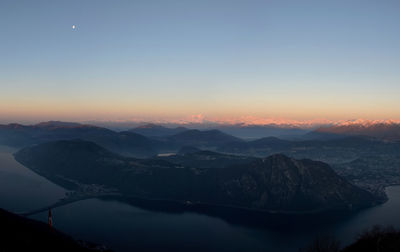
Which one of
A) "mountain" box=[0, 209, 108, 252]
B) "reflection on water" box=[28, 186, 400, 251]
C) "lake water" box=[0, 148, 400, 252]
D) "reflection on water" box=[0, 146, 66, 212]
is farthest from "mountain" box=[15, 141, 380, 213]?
"mountain" box=[0, 209, 108, 252]

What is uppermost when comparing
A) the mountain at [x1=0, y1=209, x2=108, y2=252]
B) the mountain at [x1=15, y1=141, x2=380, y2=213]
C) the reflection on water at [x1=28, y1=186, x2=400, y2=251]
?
the mountain at [x1=0, y1=209, x2=108, y2=252]

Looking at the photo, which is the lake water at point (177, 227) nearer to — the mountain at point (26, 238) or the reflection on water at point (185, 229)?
the reflection on water at point (185, 229)

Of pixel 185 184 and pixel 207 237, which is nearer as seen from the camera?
pixel 207 237

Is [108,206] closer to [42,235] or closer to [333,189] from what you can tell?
[42,235]

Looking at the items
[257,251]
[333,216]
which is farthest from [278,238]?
[333,216]

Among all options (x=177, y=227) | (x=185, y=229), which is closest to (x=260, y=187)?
(x=185, y=229)

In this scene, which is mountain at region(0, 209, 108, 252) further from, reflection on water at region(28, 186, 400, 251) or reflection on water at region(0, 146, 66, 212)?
reflection on water at region(0, 146, 66, 212)
